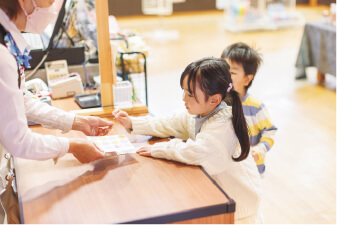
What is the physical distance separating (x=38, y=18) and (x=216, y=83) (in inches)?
28.0

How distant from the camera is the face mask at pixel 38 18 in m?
1.60

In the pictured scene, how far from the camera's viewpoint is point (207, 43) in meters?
7.75

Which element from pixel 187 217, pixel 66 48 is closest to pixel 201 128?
pixel 187 217

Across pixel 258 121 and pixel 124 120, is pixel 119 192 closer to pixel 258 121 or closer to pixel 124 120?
pixel 124 120

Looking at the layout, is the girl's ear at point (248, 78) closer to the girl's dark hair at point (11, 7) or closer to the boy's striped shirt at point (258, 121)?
the boy's striped shirt at point (258, 121)

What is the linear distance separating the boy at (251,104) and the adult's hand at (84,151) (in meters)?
0.90

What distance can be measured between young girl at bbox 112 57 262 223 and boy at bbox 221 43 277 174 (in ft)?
1.40

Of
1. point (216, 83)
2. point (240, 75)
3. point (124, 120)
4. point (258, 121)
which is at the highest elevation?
point (216, 83)

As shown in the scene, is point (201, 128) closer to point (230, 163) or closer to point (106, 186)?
point (230, 163)

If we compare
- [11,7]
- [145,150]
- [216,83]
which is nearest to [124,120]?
[145,150]

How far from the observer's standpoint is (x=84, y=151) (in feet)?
5.41

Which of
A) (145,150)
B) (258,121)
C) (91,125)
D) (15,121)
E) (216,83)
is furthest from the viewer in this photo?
(258,121)

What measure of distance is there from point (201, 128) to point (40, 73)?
141cm

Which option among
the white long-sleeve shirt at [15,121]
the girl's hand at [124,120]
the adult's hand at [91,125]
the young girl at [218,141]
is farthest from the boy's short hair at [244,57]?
the white long-sleeve shirt at [15,121]
